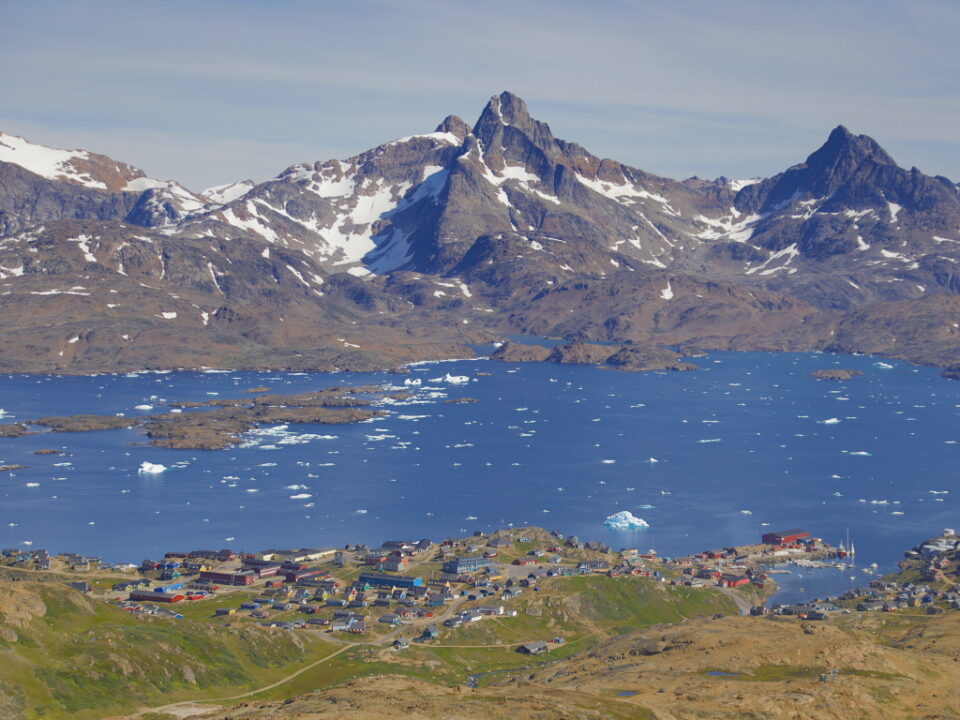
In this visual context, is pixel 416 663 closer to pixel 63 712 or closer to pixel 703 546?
pixel 63 712

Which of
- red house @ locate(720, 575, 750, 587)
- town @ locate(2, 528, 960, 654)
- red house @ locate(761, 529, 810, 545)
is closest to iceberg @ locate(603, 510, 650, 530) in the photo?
town @ locate(2, 528, 960, 654)

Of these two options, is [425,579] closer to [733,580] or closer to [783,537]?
[733,580]

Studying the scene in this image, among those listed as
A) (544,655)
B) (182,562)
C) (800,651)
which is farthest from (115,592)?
(800,651)

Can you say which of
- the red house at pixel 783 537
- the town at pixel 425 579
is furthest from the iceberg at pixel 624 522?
the red house at pixel 783 537

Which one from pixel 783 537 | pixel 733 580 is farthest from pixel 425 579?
pixel 783 537

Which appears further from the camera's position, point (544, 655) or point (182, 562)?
point (182, 562)

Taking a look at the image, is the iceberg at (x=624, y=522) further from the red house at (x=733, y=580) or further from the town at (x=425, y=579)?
the red house at (x=733, y=580)
